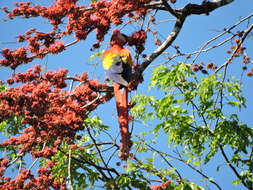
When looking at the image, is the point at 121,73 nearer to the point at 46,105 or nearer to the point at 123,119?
the point at 123,119

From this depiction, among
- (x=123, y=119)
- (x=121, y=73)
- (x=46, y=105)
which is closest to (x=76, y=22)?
(x=121, y=73)

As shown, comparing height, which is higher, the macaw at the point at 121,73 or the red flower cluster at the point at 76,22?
the red flower cluster at the point at 76,22

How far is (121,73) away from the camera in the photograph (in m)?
3.04

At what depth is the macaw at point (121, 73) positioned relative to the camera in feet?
9.11

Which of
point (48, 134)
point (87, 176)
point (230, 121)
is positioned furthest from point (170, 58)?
point (48, 134)

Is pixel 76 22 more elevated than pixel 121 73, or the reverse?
pixel 76 22

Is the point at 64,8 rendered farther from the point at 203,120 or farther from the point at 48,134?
the point at 203,120

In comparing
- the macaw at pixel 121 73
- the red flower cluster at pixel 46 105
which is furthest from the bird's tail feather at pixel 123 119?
the red flower cluster at pixel 46 105

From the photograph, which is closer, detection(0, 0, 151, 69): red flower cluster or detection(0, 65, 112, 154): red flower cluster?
detection(0, 65, 112, 154): red flower cluster

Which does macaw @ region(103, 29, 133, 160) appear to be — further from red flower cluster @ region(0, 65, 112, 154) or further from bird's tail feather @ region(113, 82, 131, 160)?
red flower cluster @ region(0, 65, 112, 154)

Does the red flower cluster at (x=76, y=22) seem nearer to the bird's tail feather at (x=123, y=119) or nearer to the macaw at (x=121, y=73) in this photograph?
the macaw at (x=121, y=73)

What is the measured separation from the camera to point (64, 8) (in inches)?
125

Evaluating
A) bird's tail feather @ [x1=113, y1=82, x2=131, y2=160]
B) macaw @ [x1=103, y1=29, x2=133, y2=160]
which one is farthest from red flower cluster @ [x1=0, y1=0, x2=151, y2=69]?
bird's tail feather @ [x1=113, y1=82, x2=131, y2=160]

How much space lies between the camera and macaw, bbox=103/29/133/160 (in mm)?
2775
